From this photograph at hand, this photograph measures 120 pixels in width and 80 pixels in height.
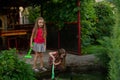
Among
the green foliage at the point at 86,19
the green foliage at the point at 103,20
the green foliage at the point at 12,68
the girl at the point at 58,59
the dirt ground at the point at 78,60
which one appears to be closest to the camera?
the green foliage at the point at 12,68

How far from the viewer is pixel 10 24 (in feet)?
50.3

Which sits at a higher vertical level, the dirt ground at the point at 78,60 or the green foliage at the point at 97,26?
the green foliage at the point at 97,26

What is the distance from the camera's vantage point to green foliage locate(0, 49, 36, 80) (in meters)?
6.75

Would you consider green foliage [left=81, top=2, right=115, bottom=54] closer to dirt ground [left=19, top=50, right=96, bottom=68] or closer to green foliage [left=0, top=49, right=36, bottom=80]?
dirt ground [left=19, top=50, right=96, bottom=68]

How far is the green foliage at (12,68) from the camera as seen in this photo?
266 inches

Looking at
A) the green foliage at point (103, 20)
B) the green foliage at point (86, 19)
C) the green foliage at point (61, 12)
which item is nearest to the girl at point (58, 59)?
the green foliage at point (61, 12)

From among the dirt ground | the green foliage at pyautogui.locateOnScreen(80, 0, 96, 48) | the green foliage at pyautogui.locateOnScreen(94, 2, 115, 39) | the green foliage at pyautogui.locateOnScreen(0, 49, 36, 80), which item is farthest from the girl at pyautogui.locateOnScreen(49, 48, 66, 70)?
the green foliage at pyautogui.locateOnScreen(94, 2, 115, 39)

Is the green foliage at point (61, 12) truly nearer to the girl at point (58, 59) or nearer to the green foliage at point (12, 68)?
the girl at point (58, 59)

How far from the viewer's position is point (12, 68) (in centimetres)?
678

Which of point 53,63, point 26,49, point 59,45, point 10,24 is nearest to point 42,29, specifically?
point 53,63

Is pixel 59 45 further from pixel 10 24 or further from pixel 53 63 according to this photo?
pixel 53 63

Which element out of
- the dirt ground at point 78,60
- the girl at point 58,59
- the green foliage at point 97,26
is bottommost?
the dirt ground at point 78,60

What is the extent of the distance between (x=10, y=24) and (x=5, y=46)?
4.33 feet

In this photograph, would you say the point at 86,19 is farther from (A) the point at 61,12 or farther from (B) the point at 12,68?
(B) the point at 12,68
